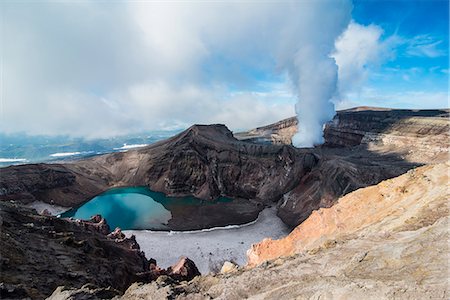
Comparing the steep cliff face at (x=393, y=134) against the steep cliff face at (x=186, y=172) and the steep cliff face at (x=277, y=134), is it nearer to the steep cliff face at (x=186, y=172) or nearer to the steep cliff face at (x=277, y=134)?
the steep cliff face at (x=277, y=134)

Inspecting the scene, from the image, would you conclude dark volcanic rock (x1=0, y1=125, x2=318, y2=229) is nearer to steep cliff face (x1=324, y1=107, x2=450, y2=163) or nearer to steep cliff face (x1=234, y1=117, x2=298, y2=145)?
steep cliff face (x1=234, y1=117, x2=298, y2=145)

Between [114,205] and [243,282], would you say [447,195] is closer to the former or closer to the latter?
[243,282]

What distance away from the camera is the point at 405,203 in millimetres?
17969

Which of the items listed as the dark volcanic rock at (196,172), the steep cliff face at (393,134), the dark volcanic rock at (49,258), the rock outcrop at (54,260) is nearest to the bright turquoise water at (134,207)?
the dark volcanic rock at (196,172)

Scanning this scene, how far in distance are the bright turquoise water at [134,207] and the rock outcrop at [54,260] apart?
906 inches

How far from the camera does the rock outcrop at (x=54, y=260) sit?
48.7 feet

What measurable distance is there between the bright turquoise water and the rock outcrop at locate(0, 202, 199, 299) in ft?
75.5

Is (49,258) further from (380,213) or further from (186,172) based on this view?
(186,172)

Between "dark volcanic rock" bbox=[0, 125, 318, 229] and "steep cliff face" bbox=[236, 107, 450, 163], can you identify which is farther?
"dark volcanic rock" bbox=[0, 125, 318, 229]

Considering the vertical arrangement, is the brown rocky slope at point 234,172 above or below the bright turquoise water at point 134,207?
above

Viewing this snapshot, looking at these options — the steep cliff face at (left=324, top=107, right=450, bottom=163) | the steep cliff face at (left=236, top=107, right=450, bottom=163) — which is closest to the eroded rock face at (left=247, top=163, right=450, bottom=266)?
the steep cliff face at (left=236, top=107, right=450, bottom=163)

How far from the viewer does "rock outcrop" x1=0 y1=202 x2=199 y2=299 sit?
48.7 feet

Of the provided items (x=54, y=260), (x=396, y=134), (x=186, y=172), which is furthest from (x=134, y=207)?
(x=396, y=134)

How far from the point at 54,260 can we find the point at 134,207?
4399 cm
